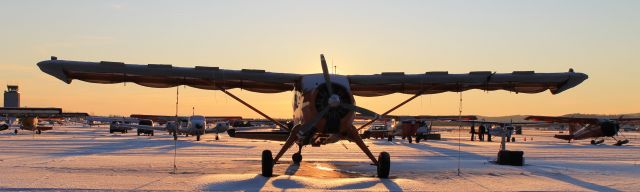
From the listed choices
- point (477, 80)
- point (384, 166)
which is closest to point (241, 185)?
point (384, 166)

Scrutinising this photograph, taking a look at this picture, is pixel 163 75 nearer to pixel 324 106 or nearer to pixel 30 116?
pixel 324 106

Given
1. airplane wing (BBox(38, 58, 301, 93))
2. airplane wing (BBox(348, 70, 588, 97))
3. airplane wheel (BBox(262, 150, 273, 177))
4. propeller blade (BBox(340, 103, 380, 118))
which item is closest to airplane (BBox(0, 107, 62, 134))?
airplane wing (BBox(38, 58, 301, 93))

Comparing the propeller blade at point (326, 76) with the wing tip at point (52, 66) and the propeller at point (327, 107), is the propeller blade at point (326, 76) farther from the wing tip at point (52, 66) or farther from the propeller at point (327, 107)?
the wing tip at point (52, 66)

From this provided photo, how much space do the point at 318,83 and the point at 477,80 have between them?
16.0ft

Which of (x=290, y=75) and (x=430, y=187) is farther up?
(x=290, y=75)

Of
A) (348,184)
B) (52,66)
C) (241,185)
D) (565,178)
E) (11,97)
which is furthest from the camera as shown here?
(11,97)

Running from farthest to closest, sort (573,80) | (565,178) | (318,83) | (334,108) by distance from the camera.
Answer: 1. (573,80)
2. (565,178)
3. (318,83)
4. (334,108)

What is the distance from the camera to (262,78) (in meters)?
16.9

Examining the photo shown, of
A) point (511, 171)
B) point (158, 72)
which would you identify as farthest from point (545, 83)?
point (158, 72)

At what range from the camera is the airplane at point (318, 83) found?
14.4m

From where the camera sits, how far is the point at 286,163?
2050 cm

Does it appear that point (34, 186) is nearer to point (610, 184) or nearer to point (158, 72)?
point (158, 72)

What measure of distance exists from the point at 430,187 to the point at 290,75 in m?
5.63

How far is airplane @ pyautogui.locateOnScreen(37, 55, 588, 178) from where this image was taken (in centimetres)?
1444
